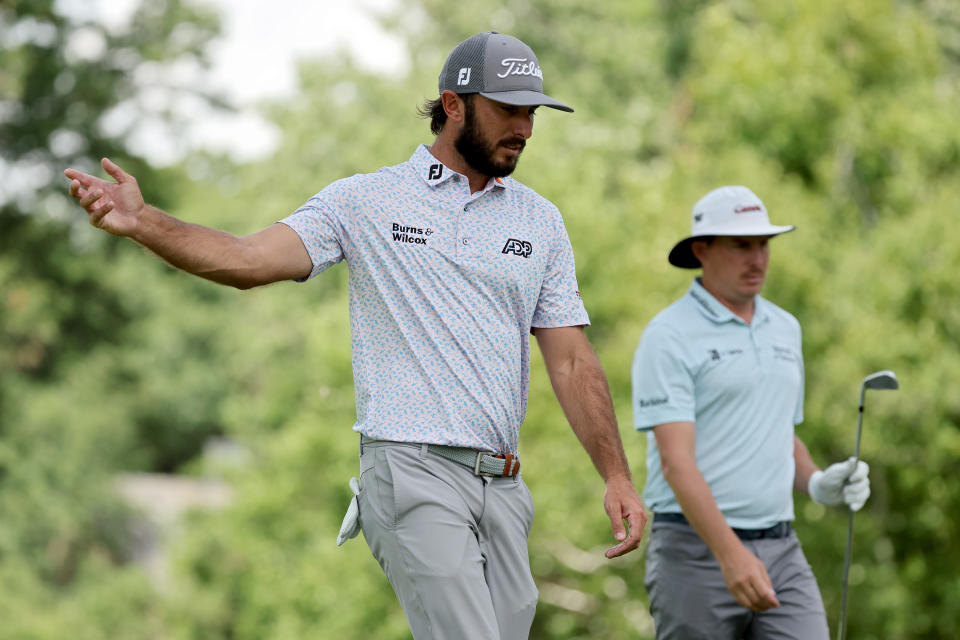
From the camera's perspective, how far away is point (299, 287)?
3186 cm

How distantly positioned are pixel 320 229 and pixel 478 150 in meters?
0.56

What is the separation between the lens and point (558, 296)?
4469 mm

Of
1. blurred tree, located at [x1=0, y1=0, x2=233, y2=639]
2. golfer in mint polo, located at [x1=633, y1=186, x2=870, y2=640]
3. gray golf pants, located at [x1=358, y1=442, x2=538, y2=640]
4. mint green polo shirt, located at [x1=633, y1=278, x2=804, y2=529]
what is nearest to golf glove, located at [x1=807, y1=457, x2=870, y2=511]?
golfer in mint polo, located at [x1=633, y1=186, x2=870, y2=640]

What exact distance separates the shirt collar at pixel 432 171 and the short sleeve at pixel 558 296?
0.87 feet

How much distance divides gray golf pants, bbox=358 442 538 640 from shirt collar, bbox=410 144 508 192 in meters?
0.81

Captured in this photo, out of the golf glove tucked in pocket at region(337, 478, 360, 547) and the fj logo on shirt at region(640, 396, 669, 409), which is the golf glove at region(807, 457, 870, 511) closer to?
the fj logo on shirt at region(640, 396, 669, 409)

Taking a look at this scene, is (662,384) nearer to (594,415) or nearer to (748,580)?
(748,580)

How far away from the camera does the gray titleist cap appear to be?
4.21 meters

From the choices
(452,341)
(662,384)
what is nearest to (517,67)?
(452,341)

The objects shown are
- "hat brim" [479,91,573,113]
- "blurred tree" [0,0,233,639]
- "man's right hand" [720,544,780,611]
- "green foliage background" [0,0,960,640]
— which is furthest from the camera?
"blurred tree" [0,0,233,639]

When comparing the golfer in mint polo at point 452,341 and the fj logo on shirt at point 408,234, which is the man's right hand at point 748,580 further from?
the fj logo on shirt at point 408,234

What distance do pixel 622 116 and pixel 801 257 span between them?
12.2 m

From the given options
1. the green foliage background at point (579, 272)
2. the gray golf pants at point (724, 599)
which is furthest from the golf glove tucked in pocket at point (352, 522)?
the green foliage background at point (579, 272)

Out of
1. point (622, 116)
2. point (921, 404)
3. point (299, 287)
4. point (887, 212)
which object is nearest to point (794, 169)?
point (887, 212)
